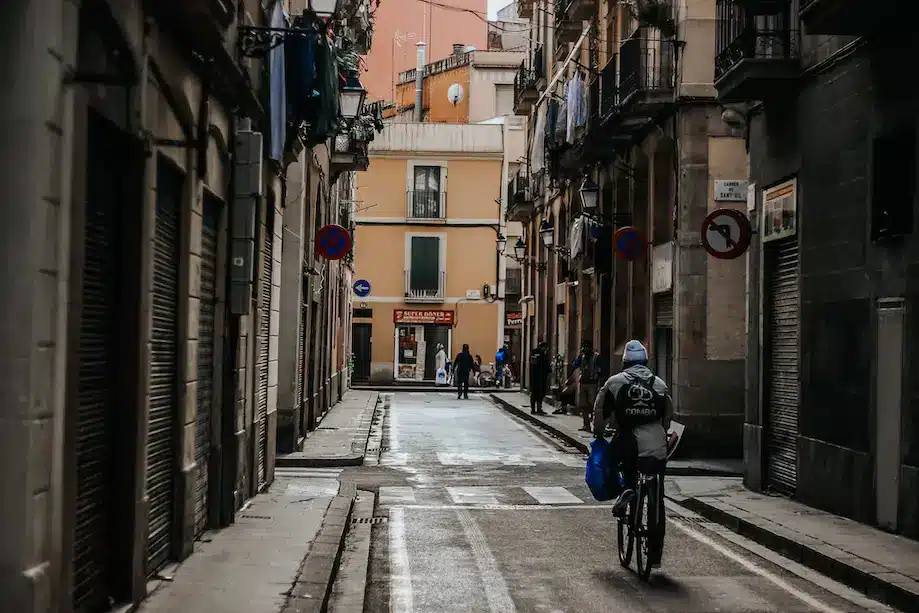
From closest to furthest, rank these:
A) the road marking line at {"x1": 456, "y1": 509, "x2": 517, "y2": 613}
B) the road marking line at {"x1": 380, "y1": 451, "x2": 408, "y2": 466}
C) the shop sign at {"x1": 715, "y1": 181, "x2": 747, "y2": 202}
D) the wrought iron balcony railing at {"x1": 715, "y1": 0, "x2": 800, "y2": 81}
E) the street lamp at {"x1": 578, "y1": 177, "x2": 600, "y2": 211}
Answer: the road marking line at {"x1": 456, "y1": 509, "x2": 517, "y2": 613}
the wrought iron balcony railing at {"x1": 715, "y1": 0, "x2": 800, "y2": 81}
the road marking line at {"x1": 380, "y1": 451, "x2": 408, "y2": 466}
the shop sign at {"x1": 715, "y1": 181, "x2": 747, "y2": 202}
the street lamp at {"x1": 578, "y1": 177, "x2": 600, "y2": 211}

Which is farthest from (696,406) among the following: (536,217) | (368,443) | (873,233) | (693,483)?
(536,217)

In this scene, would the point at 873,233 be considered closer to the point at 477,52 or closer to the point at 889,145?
the point at 889,145

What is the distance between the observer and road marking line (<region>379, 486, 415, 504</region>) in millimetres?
15352

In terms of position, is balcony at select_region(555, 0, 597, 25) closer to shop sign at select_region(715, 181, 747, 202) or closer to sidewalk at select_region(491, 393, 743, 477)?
sidewalk at select_region(491, 393, 743, 477)

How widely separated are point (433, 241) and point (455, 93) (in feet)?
28.4

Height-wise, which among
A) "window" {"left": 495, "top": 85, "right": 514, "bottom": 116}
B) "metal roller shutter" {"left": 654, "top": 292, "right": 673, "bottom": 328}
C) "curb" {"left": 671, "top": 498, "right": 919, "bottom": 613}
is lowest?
"curb" {"left": 671, "top": 498, "right": 919, "bottom": 613}

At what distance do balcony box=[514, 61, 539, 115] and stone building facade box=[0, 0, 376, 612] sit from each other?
2844cm

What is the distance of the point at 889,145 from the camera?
12906mm

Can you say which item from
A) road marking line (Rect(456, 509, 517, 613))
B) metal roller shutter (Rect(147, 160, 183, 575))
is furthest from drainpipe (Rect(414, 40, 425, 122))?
metal roller shutter (Rect(147, 160, 183, 575))

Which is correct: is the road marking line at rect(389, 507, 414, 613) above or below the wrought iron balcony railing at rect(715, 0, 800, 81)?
below

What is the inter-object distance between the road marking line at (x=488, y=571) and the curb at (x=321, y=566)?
113 cm

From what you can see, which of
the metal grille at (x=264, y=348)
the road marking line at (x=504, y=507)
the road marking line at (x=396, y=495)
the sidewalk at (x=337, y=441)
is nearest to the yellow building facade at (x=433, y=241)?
the sidewalk at (x=337, y=441)

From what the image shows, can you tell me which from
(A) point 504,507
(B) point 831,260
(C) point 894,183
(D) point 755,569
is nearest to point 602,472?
(D) point 755,569

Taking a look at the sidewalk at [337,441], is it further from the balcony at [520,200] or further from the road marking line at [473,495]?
the balcony at [520,200]
